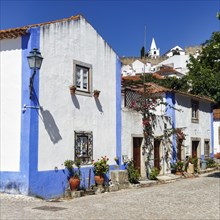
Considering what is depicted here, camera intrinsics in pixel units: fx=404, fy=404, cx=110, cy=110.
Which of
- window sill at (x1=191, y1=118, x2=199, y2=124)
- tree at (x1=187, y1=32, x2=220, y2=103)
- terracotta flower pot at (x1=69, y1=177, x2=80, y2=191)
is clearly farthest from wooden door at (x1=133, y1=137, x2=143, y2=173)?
tree at (x1=187, y1=32, x2=220, y2=103)

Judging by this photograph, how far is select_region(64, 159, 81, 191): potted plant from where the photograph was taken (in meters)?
13.8

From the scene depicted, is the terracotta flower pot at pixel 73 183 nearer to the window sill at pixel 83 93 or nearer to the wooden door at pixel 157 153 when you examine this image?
the window sill at pixel 83 93

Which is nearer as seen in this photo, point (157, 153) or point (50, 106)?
point (50, 106)

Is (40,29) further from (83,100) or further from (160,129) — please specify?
(160,129)

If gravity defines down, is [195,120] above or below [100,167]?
above

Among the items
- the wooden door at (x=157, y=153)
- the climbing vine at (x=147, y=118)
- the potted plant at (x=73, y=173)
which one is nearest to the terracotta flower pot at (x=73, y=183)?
the potted plant at (x=73, y=173)

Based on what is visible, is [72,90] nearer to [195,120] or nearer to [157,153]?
[157,153]

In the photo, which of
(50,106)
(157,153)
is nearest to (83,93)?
(50,106)

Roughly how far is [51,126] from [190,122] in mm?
12434

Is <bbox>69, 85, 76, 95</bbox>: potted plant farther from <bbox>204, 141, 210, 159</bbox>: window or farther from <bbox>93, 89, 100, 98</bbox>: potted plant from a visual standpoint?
<bbox>204, 141, 210, 159</bbox>: window

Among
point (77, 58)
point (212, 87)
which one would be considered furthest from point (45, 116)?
point (212, 87)

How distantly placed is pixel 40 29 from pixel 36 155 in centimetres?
410

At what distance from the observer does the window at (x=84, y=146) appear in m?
14.7

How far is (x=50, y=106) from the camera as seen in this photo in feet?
44.3
